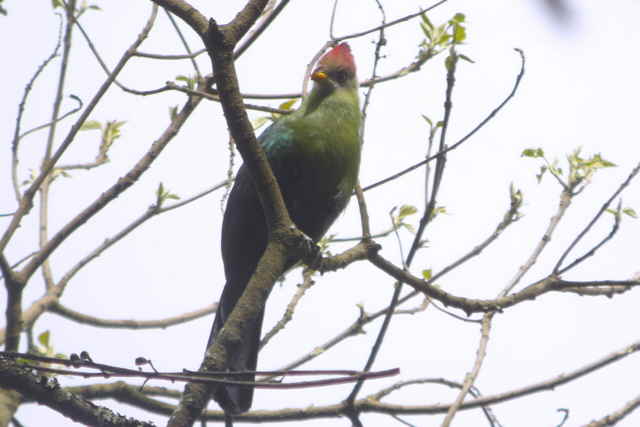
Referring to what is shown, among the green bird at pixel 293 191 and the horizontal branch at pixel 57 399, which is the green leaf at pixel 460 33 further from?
the horizontal branch at pixel 57 399

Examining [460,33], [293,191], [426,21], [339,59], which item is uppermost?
[339,59]

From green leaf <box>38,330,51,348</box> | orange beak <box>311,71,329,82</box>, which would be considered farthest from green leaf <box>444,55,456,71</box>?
green leaf <box>38,330,51,348</box>

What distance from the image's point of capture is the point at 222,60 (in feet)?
6.38

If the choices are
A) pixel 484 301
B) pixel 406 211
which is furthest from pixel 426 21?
pixel 484 301

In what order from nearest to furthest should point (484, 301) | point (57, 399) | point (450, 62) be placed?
point (57, 399), point (450, 62), point (484, 301)

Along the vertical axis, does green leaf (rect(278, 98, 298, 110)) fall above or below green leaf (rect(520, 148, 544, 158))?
above

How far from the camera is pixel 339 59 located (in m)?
3.88

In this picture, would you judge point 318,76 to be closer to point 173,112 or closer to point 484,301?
point 173,112

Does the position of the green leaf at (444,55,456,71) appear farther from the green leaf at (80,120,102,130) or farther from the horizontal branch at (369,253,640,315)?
the green leaf at (80,120,102,130)

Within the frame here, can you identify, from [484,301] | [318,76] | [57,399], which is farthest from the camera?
[318,76]

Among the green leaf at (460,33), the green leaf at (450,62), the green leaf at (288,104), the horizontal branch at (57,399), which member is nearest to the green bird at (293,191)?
the green leaf at (288,104)

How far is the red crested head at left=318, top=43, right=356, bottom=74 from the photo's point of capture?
12.7 feet

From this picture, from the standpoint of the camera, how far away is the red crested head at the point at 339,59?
387 cm

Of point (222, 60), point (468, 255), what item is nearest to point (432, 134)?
point (468, 255)
